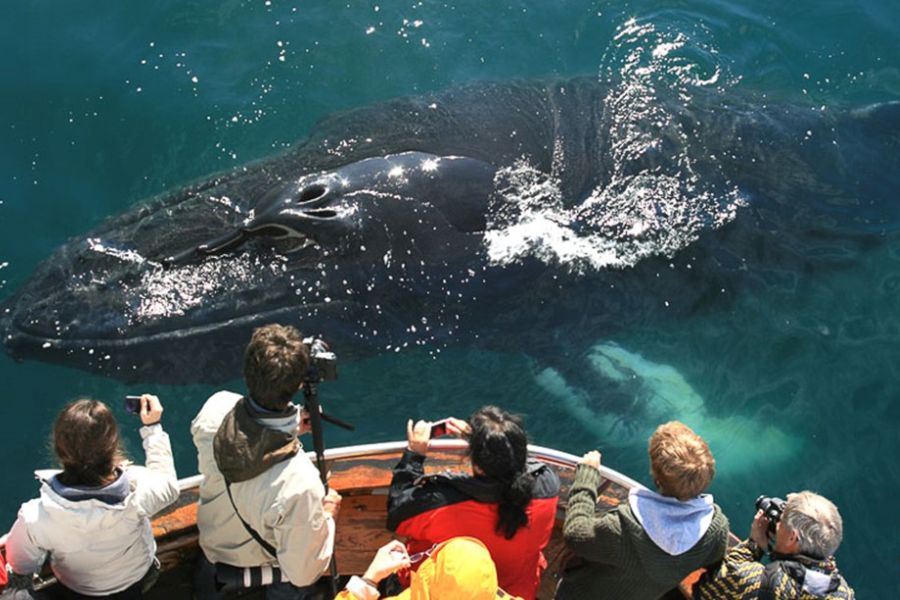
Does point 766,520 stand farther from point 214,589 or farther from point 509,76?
point 509,76

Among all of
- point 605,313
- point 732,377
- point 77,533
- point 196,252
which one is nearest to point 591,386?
point 605,313

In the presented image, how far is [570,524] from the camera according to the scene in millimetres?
5340

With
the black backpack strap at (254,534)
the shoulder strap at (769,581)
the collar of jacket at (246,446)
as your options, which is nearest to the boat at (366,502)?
the shoulder strap at (769,581)

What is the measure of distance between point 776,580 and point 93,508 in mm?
3517

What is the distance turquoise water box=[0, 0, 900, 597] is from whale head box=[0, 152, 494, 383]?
607mm

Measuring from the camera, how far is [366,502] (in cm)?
650

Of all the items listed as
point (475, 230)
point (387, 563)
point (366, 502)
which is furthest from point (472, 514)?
point (475, 230)

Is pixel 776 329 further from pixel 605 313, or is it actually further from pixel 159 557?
pixel 159 557

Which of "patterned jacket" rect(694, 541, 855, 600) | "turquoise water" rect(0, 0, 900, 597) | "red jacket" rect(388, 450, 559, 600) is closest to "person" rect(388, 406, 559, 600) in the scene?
"red jacket" rect(388, 450, 559, 600)

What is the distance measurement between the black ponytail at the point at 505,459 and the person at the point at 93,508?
5.28 ft

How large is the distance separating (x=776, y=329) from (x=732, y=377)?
2.71 feet

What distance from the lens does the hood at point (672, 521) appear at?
16.9 feet

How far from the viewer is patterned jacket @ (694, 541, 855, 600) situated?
510 cm

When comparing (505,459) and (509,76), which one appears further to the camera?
(509,76)
